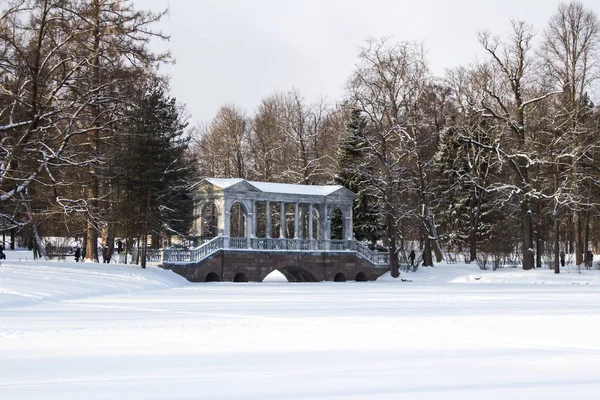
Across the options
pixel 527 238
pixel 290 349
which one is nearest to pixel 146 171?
pixel 527 238

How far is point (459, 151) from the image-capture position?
50.7m

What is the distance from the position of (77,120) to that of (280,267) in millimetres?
16132

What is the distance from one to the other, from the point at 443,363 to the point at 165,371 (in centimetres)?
351

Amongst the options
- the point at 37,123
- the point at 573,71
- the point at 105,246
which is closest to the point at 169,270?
the point at 105,246

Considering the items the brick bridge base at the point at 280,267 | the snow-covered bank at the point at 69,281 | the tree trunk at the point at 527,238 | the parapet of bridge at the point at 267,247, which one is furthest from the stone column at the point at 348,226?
the snow-covered bank at the point at 69,281

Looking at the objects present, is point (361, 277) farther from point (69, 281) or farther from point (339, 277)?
point (69, 281)

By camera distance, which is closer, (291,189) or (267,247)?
(267,247)

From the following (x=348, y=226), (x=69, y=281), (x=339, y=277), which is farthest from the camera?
(x=348, y=226)

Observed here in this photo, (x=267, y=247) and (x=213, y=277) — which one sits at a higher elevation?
(x=267, y=247)

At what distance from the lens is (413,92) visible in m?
50.8

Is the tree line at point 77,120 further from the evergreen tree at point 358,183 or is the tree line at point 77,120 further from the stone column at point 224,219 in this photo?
the evergreen tree at point 358,183

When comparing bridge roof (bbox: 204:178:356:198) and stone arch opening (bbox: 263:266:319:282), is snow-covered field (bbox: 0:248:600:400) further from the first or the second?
stone arch opening (bbox: 263:266:319:282)

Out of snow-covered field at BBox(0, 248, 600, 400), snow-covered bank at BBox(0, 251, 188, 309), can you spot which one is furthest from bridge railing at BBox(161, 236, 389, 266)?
snow-covered field at BBox(0, 248, 600, 400)

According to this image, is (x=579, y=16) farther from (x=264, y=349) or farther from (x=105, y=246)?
(x=264, y=349)
